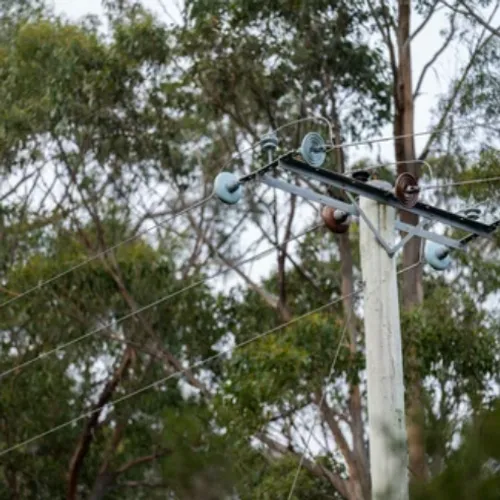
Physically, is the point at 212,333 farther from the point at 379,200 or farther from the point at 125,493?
the point at 379,200

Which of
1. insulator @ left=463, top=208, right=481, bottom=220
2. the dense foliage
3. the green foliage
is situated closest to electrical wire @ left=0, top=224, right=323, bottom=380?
the dense foliage

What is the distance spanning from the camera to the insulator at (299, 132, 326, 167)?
28.2 feet

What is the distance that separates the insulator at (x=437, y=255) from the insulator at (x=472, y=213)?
0.74ft

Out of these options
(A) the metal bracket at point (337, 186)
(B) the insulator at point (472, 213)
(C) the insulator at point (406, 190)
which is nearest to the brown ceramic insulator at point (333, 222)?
(A) the metal bracket at point (337, 186)

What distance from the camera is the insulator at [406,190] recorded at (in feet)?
28.6

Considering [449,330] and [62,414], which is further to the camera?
[62,414]

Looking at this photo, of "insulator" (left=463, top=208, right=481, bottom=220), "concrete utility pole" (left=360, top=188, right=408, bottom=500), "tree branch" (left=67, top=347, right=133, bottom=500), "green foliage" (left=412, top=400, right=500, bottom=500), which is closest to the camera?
"green foliage" (left=412, top=400, right=500, bottom=500)

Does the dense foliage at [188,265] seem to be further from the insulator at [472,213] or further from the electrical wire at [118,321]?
the insulator at [472,213]

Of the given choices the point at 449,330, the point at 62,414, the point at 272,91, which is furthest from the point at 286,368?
the point at 62,414

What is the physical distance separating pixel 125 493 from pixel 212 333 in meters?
3.82

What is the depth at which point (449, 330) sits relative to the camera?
16.5m

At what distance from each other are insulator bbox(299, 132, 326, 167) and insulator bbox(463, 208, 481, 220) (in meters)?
1.15

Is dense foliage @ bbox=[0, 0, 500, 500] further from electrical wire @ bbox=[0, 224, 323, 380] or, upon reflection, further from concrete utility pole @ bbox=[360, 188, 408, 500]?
concrete utility pole @ bbox=[360, 188, 408, 500]

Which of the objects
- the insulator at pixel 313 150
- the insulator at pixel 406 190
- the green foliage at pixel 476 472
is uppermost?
the insulator at pixel 313 150
